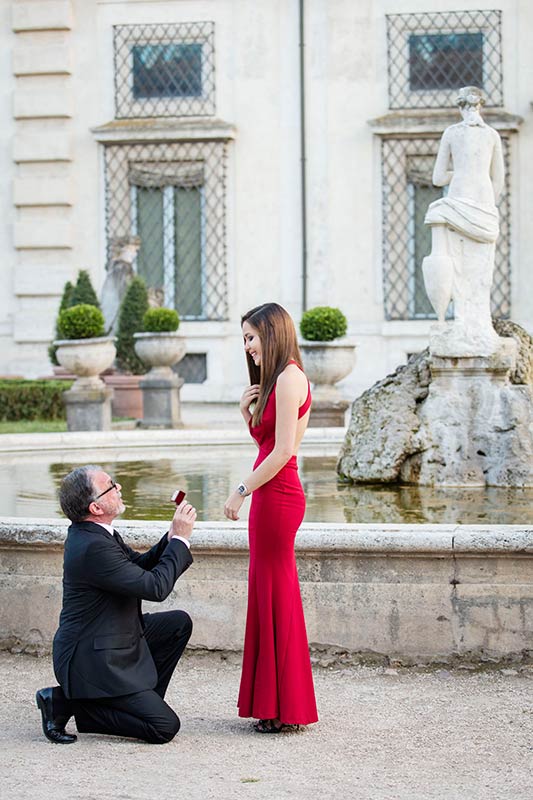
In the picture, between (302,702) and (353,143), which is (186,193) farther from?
(302,702)

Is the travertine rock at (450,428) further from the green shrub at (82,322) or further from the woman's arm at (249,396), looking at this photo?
the green shrub at (82,322)

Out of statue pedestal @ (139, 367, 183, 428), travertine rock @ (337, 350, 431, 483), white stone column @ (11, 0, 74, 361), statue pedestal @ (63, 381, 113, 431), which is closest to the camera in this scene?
travertine rock @ (337, 350, 431, 483)

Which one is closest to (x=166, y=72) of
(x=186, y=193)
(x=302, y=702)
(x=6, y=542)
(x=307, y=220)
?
(x=186, y=193)

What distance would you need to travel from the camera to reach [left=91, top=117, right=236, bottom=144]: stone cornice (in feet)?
67.4

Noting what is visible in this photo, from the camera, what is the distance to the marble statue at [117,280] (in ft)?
61.4

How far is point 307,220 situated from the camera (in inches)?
811

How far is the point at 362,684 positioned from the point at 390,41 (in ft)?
53.0

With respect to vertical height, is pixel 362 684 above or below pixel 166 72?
below

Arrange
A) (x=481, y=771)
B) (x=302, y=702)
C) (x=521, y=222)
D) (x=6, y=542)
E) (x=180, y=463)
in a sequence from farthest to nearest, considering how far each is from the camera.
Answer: (x=521, y=222) < (x=180, y=463) < (x=6, y=542) < (x=302, y=702) < (x=481, y=771)

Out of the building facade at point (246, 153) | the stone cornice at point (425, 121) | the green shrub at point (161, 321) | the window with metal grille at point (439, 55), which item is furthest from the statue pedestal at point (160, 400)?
the window with metal grille at point (439, 55)

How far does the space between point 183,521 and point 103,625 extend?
17.4 inches

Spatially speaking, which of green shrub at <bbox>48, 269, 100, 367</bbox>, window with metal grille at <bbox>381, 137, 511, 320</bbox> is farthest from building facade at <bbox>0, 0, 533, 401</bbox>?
green shrub at <bbox>48, 269, 100, 367</bbox>

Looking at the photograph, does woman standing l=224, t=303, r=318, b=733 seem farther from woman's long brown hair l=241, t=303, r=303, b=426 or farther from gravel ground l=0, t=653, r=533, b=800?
gravel ground l=0, t=653, r=533, b=800

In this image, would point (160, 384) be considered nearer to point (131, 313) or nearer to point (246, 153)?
point (131, 313)
